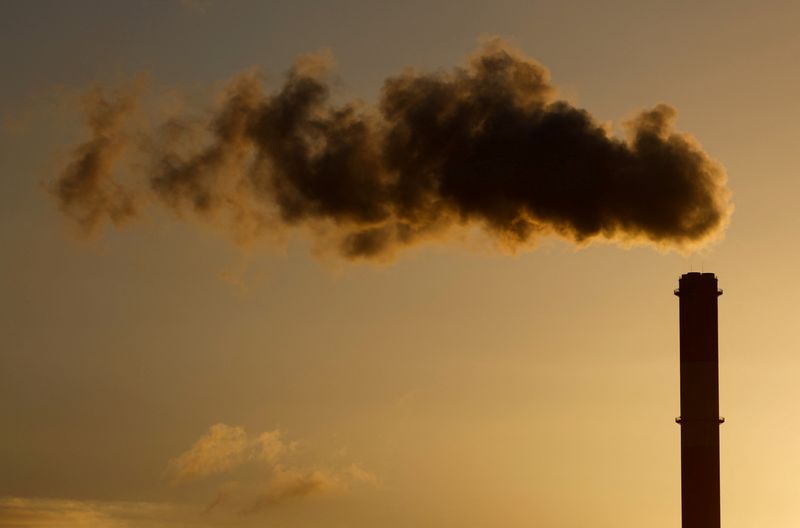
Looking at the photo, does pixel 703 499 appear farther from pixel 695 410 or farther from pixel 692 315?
pixel 692 315

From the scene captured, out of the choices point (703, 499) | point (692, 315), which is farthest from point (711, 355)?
point (703, 499)

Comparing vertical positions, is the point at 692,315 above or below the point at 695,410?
above

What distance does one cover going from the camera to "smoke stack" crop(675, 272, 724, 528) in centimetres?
3775

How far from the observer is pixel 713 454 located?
3800cm

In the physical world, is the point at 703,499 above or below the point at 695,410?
below

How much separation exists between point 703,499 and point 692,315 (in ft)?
16.5

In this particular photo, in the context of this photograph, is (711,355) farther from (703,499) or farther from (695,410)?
(703,499)

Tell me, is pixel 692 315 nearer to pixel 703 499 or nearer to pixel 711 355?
pixel 711 355

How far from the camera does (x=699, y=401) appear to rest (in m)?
38.4

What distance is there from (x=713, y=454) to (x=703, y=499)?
1246 mm

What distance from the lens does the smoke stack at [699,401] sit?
3775cm

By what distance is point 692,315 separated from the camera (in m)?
38.9

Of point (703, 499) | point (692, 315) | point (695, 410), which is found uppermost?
point (692, 315)
